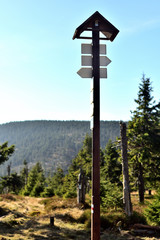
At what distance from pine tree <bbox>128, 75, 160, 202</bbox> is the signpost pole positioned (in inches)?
656

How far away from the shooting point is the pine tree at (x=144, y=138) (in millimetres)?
22547

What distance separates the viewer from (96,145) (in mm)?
6082

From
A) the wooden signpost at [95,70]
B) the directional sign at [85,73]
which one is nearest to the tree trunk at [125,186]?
the wooden signpost at [95,70]

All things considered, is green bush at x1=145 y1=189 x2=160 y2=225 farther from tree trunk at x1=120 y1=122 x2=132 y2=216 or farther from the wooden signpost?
the wooden signpost

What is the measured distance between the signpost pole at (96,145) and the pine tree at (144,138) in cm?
1667

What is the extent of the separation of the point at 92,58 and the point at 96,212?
429cm

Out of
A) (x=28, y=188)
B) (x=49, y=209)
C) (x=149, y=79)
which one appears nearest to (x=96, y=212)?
(x=49, y=209)

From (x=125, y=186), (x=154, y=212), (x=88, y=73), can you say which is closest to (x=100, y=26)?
(x=88, y=73)

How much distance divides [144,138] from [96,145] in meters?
17.9

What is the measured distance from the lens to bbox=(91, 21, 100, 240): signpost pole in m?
5.87

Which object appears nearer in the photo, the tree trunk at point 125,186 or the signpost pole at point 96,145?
the signpost pole at point 96,145

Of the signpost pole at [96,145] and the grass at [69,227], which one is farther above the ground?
the signpost pole at [96,145]

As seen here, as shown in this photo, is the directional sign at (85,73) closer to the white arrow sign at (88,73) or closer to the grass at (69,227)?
the white arrow sign at (88,73)

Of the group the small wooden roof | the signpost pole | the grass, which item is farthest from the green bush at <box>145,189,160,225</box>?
the small wooden roof
